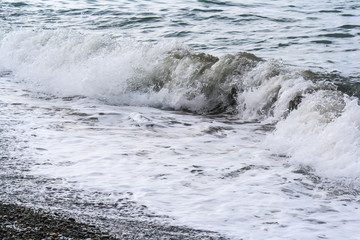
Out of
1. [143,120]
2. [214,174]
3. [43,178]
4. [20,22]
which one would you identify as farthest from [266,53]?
[20,22]

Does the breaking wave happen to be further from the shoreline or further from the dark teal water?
the shoreline

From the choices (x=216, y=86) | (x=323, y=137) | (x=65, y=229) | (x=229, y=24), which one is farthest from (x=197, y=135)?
(x=229, y=24)

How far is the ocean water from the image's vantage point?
155 inches

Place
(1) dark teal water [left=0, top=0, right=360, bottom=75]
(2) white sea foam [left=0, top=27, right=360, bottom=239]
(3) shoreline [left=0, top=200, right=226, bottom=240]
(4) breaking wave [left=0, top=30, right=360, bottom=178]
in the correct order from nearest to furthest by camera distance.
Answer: (3) shoreline [left=0, top=200, right=226, bottom=240] → (2) white sea foam [left=0, top=27, right=360, bottom=239] → (4) breaking wave [left=0, top=30, right=360, bottom=178] → (1) dark teal water [left=0, top=0, right=360, bottom=75]

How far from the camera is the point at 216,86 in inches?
330

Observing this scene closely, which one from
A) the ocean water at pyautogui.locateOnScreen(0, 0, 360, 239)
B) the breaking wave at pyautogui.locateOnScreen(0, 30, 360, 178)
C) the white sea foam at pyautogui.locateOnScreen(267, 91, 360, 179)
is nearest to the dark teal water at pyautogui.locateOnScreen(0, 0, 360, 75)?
the ocean water at pyautogui.locateOnScreen(0, 0, 360, 239)

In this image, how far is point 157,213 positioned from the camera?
12.3ft

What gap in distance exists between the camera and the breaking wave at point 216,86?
5.29 m

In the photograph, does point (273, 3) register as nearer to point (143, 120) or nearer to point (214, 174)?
point (143, 120)

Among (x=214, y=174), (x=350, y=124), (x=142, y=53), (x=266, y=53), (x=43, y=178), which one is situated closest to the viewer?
(x=43, y=178)

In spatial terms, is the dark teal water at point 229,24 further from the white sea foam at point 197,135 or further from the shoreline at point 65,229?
the shoreline at point 65,229

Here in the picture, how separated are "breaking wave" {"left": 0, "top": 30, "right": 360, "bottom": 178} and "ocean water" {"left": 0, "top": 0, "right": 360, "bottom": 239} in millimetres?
23

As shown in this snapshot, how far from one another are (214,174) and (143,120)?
2296 mm

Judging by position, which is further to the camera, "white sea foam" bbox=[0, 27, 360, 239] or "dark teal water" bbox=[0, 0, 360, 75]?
"dark teal water" bbox=[0, 0, 360, 75]
